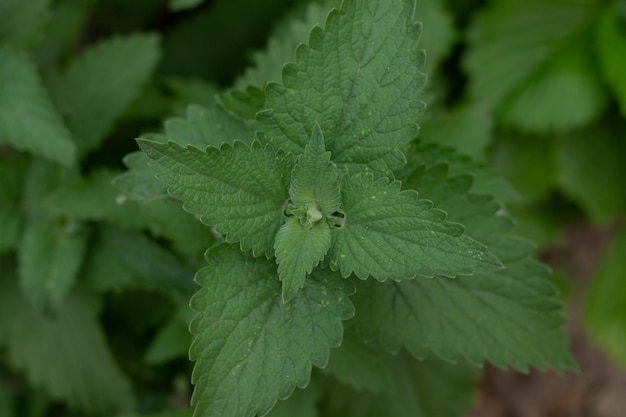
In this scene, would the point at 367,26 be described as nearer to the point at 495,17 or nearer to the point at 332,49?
the point at 332,49

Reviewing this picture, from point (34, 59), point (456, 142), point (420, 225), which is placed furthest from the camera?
point (34, 59)

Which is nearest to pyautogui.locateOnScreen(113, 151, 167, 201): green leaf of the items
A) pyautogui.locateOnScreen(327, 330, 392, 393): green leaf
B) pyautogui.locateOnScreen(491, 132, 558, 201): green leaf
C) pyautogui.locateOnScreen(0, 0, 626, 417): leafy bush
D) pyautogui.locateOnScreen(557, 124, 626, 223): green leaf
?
pyautogui.locateOnScreen(0, 0, 626, 417): leafy bush

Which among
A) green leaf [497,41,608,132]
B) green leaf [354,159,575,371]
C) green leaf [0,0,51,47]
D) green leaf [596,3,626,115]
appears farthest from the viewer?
green leaf [497,41,608,132]

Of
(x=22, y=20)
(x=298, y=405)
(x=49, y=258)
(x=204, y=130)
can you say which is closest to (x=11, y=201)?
(x=49, y=258)

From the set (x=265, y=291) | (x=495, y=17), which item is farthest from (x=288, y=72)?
(x=495, y=17)

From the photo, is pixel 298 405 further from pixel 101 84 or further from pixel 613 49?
pixel 613 49

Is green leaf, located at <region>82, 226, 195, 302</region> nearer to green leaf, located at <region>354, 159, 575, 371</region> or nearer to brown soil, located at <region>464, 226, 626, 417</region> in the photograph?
green leaf, located at <region>354, 159, 575, 371</region>

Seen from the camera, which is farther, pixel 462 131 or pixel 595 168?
pixel 595 168
